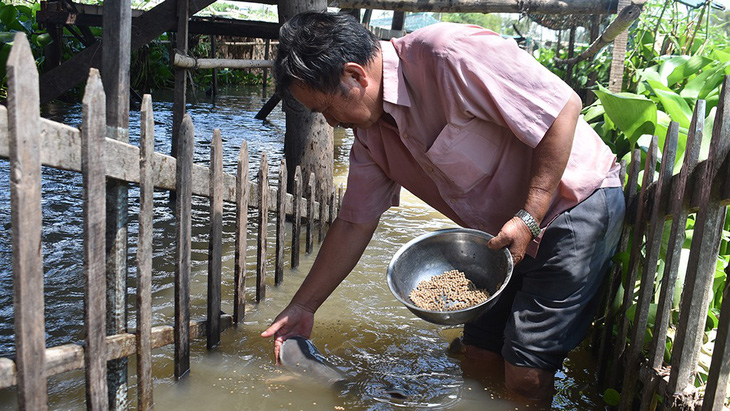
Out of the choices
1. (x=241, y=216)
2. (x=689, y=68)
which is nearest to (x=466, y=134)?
(x=241, y=216)

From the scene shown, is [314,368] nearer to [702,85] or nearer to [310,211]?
[310,211]

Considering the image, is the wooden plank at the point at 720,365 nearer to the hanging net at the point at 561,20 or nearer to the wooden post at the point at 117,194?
the wooden post at the point at 117,194

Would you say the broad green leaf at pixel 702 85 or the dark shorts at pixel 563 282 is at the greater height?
the broad green leaf at pixel 702 85

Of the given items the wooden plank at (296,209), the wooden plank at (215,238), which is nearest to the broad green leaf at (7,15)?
the wooden plank at (296,209)

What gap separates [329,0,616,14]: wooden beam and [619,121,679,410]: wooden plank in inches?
154

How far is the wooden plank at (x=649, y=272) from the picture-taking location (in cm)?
251

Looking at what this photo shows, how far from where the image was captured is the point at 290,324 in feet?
9.05

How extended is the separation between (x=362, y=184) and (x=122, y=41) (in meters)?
1.11

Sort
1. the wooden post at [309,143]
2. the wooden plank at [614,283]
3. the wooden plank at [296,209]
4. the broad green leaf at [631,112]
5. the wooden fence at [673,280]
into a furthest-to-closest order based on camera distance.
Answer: the wooden post at [309,143]
the wooden plank at [296,209]
the broad green leaf at [631,112]
the wooden plank at [614,283]
the wooden fence at [673,280]

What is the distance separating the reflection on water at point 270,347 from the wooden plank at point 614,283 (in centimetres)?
16

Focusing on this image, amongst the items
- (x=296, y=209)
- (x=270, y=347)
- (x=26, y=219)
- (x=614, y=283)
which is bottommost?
(x=270, y=347)

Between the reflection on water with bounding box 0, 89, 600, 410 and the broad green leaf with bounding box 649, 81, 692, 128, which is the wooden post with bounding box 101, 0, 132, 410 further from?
the broad green leaf with bounding box 649, 81, 692, 128

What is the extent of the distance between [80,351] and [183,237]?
0.65m

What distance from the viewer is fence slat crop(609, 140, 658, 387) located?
2.73 m
